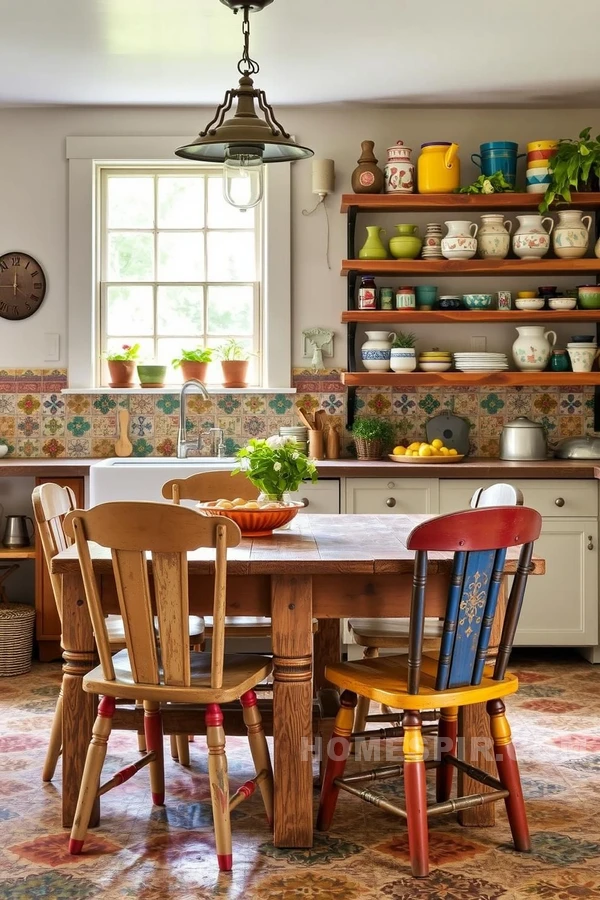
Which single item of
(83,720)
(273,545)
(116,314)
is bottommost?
(83,720)

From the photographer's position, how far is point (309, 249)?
17.9 ft

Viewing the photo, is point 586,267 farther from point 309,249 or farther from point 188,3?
point 188,3

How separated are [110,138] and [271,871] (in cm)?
394

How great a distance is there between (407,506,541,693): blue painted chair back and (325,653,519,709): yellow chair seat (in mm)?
28

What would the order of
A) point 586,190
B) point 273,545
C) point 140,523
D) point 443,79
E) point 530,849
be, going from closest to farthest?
point 140,523 → point 530,849 → point 273,545 → point 443,79 → point 586,190

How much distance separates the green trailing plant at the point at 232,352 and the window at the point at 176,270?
0.11 feet

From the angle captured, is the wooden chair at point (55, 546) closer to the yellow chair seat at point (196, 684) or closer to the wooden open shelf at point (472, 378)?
the yellow chair seat at point (196, 684)

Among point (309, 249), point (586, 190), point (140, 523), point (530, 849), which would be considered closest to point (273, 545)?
point (140, 523)

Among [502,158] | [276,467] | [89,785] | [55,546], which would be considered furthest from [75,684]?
[502,158]

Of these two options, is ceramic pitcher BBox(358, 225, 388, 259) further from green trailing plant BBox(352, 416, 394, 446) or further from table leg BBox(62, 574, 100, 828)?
table leg BBox(62, 574, 100, 828)

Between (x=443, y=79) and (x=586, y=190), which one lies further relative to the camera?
(x=586, y=190)

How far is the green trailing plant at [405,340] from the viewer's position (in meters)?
5.32

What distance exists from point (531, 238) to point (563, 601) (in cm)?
180

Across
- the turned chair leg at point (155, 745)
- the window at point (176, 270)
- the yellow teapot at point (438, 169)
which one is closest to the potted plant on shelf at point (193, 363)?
the window at point (176, 270)
